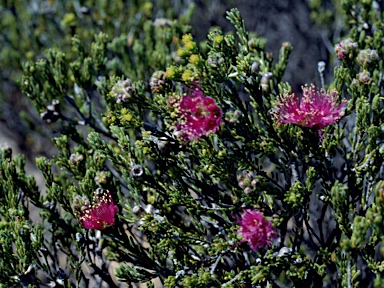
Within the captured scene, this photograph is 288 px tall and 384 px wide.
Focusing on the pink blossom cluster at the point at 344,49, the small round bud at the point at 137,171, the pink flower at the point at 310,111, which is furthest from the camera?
the pink blossom cluster at the point at 344,49

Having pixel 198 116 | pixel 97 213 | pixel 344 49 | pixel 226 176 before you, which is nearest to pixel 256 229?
pixel 226 176

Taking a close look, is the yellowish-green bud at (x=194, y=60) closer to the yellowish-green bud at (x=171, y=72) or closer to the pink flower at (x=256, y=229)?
the yellowish-green bud at (x=171, y=72)

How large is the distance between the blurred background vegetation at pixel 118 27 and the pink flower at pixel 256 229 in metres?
2.83

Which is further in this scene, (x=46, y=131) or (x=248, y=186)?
(x=46, y=131)

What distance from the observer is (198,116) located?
2.18m

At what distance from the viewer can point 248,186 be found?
2.17m

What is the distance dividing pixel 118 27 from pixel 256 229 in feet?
12.4

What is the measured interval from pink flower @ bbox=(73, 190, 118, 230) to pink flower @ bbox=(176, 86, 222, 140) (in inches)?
21.5

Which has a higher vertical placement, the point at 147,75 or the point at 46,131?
the point at 46,131

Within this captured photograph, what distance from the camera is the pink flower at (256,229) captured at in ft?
7.06

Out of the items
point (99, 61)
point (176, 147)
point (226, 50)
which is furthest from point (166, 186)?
point (99, 61)

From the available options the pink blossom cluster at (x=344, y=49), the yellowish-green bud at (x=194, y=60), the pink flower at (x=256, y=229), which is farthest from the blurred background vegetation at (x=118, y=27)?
the pink flower at (x=256, y=229)

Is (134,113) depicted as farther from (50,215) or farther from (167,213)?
(50,215)

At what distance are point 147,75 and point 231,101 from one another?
1726 millimetres
